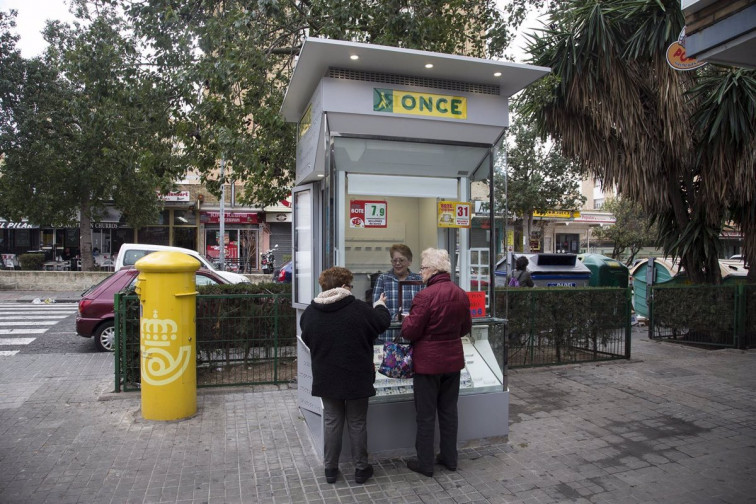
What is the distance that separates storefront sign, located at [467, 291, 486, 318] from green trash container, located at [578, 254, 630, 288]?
33.8ft

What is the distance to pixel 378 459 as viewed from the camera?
4449 millimetres

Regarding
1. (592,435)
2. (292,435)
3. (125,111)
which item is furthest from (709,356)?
(125,111)

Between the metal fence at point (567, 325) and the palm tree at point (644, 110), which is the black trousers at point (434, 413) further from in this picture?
the palm tree at point (644, 110)

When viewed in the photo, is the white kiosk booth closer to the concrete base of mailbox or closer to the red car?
the concrete base of mailbox

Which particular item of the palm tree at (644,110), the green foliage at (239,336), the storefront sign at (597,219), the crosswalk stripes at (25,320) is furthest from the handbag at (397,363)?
the storefront sign at (597,219)

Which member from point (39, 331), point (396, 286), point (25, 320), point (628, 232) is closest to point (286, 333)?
point (396, 286)

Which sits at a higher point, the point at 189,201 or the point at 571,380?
the point at 189,201

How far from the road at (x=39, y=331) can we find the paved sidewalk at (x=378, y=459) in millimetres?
2534

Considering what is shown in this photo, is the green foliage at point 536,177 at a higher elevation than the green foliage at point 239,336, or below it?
higher

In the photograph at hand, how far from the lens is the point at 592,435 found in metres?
4.99

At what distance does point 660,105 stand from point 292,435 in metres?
7.46

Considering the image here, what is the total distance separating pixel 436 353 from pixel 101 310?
6.81 meters

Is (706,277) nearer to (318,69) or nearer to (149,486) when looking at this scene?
(318,69)

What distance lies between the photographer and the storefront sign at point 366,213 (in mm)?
5434
